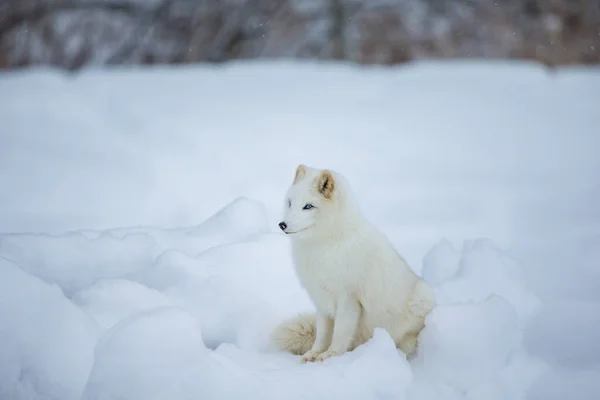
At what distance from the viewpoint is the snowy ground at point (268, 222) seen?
2328mm

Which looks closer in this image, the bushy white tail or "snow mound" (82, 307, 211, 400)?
"snow mound" (82, 307, 211, 400)

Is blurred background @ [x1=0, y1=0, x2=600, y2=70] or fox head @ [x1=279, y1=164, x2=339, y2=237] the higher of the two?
fox head @ [x1=279, y1=164, x2=339, y2=237]

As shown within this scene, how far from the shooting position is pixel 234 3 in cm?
948

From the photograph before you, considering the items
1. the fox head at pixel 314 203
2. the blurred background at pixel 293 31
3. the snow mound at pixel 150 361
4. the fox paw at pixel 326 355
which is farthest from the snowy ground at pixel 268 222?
the blurred background at pixel 293 31

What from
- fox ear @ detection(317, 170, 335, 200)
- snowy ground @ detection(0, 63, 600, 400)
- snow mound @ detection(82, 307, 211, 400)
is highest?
fox ear @ detection(317, 170, 335, 200)

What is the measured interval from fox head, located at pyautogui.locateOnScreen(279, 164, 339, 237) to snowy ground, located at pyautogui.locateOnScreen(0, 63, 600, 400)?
1.75 feet

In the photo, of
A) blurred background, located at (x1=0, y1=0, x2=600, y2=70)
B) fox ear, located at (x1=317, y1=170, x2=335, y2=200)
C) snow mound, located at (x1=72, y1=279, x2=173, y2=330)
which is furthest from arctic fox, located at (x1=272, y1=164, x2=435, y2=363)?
blurred background, located at (x1=0, y1=0, x2=600, y2=70)

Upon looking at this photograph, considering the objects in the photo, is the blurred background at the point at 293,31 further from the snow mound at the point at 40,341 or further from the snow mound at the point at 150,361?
the snow mound at the point at 150,361

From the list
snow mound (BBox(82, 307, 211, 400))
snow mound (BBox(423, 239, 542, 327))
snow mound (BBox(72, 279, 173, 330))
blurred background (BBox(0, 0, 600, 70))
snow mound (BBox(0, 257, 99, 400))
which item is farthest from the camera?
blurred background (BBox(0, 0, 600, 70))

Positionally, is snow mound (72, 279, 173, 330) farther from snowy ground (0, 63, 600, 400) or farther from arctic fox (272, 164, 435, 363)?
arctic fox (272, 164, 435, 363)

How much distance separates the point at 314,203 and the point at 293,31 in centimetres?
718

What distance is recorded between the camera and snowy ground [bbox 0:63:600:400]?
7.64ft

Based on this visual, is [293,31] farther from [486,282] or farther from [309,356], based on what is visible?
[309,356]

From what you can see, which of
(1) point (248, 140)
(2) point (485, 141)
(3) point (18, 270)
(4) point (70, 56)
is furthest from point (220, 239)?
(4) point (70, 56)
